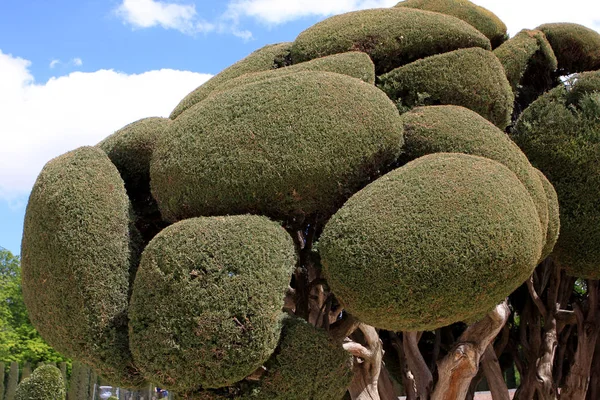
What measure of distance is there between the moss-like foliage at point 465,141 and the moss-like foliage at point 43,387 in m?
11.7

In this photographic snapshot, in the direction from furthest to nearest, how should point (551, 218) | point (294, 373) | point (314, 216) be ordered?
point (551, 218) → point (314, 216) → point (294, 373)

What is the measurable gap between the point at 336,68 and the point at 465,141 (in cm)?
162

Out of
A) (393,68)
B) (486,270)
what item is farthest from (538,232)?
(393,68)

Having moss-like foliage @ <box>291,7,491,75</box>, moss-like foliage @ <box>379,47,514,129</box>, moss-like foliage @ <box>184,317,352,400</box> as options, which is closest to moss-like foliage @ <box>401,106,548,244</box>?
moss-like foliage @ <box>379,47,514,129</box>

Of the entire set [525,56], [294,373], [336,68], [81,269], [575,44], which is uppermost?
[575,44]

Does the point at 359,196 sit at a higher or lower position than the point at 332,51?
lower

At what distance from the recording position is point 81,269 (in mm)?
6125

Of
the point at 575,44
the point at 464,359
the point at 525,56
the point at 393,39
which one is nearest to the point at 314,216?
the point at 393,39

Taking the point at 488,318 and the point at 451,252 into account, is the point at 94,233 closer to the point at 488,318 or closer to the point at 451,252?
the point at 451,252

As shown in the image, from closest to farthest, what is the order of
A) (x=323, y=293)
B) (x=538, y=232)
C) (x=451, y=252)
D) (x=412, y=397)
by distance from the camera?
(x=451, y=252) → (x=538, y=232) → (x=323, y=293) → (x=412, y=397)

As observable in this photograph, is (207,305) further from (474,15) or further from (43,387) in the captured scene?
(43,387)

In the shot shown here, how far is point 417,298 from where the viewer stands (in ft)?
18.1

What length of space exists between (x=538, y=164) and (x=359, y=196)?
3.38 metres

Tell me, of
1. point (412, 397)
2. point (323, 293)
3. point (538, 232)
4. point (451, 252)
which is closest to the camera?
point (451, 252)
